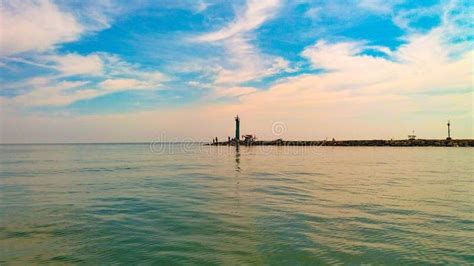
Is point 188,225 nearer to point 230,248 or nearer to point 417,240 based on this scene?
point 230,248

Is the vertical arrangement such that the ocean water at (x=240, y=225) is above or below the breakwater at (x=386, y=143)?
below

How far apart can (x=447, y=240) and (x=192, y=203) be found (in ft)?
31.7

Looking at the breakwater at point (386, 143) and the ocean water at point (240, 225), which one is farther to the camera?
A: the breakwater at point (386, 143)

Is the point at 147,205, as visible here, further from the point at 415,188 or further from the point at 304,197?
the point at 415,188

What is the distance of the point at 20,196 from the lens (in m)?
18.2

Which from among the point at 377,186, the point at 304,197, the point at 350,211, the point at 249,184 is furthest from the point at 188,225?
the point at 377,186

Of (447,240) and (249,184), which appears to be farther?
(249,184)

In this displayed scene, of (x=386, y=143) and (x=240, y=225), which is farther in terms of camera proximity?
(x=386, y=143)

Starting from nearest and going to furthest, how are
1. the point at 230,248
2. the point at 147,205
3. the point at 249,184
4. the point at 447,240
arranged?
the point at 230,248
the point at 447,240
the point at 147,205
the point at 249,184

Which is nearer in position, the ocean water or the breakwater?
the ocean water

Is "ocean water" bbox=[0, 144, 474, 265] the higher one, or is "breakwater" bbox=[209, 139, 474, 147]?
"breakwater" bbox=[209, 139, 474, 147]

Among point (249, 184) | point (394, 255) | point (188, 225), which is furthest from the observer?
point (249, 184)

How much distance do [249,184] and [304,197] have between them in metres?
5.78

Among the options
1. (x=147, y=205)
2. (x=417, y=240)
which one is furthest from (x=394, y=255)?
(x=147, y=205)
